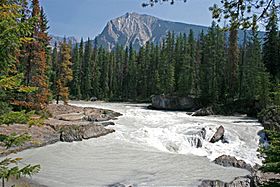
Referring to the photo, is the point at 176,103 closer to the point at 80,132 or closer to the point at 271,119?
the point at 271,119

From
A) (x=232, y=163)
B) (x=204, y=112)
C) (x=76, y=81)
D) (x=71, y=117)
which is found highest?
(x=76, y=81)

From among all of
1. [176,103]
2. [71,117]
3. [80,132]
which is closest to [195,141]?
[80,132]

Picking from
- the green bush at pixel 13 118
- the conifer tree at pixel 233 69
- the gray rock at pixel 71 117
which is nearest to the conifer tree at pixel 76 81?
the conifer tree at pixel 233 69

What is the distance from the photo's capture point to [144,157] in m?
18.3

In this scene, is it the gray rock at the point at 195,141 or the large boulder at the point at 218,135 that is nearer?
the gray rock at the point at 195,141

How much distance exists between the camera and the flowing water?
571 inches

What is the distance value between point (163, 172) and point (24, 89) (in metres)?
11.4

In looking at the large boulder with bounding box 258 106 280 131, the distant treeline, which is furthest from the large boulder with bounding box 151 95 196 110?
the large boulder with bounding box 258 106 280 131

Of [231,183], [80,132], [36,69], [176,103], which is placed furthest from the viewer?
[176,103]

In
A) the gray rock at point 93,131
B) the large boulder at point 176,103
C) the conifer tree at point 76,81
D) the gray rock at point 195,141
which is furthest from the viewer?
the conifer tree at point 76,81

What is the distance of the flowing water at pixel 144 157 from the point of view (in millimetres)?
14508

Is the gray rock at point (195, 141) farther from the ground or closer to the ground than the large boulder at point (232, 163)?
farther from the ground

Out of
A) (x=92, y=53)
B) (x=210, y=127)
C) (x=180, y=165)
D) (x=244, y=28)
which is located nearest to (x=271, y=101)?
(x=210, y=127)

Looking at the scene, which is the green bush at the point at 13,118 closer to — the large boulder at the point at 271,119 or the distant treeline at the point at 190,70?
the large boulder at the point at 271,119
